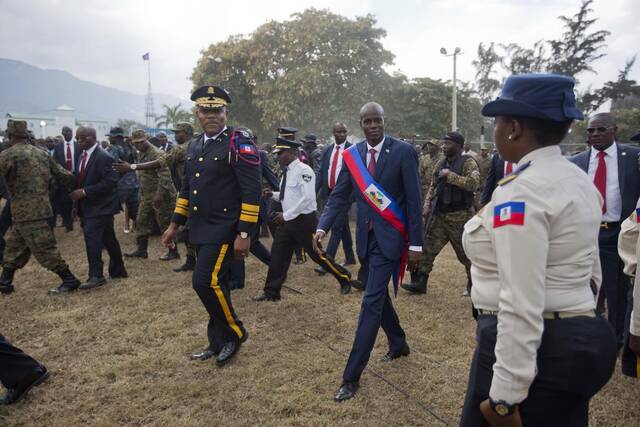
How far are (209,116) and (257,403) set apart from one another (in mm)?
2329

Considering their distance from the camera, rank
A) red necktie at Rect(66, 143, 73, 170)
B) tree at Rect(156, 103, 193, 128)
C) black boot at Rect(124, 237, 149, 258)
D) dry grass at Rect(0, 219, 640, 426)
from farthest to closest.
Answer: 1. tree at Rect(156, 103, 193, 128)
2. red necktie at Rect(66, 143, 73, 170)
3. black boot at Rect(124, 237, 149, 258)
4. dry grass at Rect(0, 219, 640, 426)

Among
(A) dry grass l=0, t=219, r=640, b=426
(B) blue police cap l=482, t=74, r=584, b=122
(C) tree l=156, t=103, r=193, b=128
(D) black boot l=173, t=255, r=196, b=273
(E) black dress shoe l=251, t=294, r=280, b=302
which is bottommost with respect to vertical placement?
(A) dry grass l=0, t=219, r=640, b=426

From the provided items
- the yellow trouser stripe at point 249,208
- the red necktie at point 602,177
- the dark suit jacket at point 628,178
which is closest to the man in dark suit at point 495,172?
the red necktie at point 602,177

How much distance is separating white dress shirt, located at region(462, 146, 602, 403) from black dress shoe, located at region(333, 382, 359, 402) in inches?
81.4

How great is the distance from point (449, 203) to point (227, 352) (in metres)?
3.30

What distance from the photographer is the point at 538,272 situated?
4.55 ft

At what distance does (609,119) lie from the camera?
4246 millimetres

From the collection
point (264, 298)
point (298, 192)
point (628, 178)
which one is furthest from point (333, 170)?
point (628, 178)

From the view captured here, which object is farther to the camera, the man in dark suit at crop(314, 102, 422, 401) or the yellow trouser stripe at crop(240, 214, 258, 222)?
the yellow trouser stripe at crop(240, 214, 258, 222)

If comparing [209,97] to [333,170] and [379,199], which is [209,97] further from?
[333,170]

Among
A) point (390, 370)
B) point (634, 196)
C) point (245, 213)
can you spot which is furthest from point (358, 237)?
point (634, 196)

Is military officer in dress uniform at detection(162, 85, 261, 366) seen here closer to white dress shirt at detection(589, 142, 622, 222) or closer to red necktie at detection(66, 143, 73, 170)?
white dress shirt at detection(589, 142, 622, 222)

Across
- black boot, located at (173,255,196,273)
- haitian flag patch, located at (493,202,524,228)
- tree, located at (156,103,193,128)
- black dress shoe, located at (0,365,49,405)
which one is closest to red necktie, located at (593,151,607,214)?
haitian flag patch, located at (493,202,524,228)

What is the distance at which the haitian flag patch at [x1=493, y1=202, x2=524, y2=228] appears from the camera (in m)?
1.40
